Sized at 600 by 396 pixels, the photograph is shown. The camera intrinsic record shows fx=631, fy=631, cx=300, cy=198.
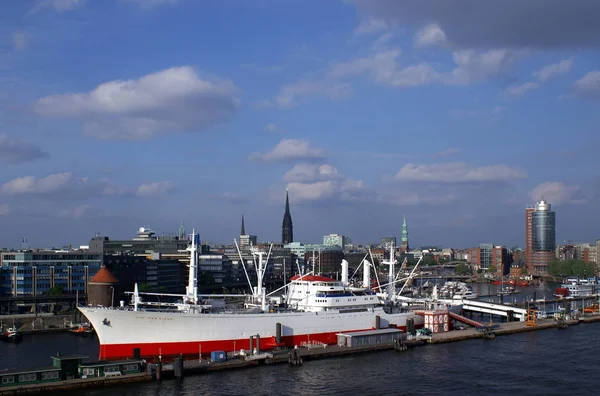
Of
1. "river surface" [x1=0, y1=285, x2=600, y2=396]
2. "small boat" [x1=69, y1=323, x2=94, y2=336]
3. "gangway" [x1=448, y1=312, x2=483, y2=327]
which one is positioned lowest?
"river surface" [x1=0, y1=285, x2=600, y2=396]

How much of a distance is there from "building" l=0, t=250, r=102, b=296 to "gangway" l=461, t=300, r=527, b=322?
45304 millimetres

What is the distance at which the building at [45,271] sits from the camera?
247ft

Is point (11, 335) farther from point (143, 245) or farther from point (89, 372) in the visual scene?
point (143, 245)

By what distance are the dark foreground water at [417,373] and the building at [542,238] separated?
5393 inches

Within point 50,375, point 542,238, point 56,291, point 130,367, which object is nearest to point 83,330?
point 56,291

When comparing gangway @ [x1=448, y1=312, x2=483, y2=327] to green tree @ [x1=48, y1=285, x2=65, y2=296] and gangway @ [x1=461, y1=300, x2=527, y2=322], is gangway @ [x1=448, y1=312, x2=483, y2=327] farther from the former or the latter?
green tree @ [x1=48, y1=285, x2=65, y2=296]

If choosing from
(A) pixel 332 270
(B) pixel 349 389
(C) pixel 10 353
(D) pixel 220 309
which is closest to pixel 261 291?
(D) pixel 220 309

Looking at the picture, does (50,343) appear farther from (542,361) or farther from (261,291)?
(542,361)

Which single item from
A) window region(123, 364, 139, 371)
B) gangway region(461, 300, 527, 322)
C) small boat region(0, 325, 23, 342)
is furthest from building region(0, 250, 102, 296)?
gangway region(461, 300, 527, 322)

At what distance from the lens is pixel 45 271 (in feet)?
252

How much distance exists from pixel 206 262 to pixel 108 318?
6863cm

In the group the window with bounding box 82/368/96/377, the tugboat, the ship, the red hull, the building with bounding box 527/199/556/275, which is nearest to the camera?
the window with bounding box 82/368/96/377

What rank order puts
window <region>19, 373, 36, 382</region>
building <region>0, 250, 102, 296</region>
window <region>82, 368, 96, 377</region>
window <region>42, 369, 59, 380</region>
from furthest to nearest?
building <region>0, 250, 102, 296</region>, window <region>82, 368, 96, 377</region>, window <region>42, 369, 59, 380</region>, window <region>19, 373, 36, 382</region>

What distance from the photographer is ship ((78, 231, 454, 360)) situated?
4334 cm
